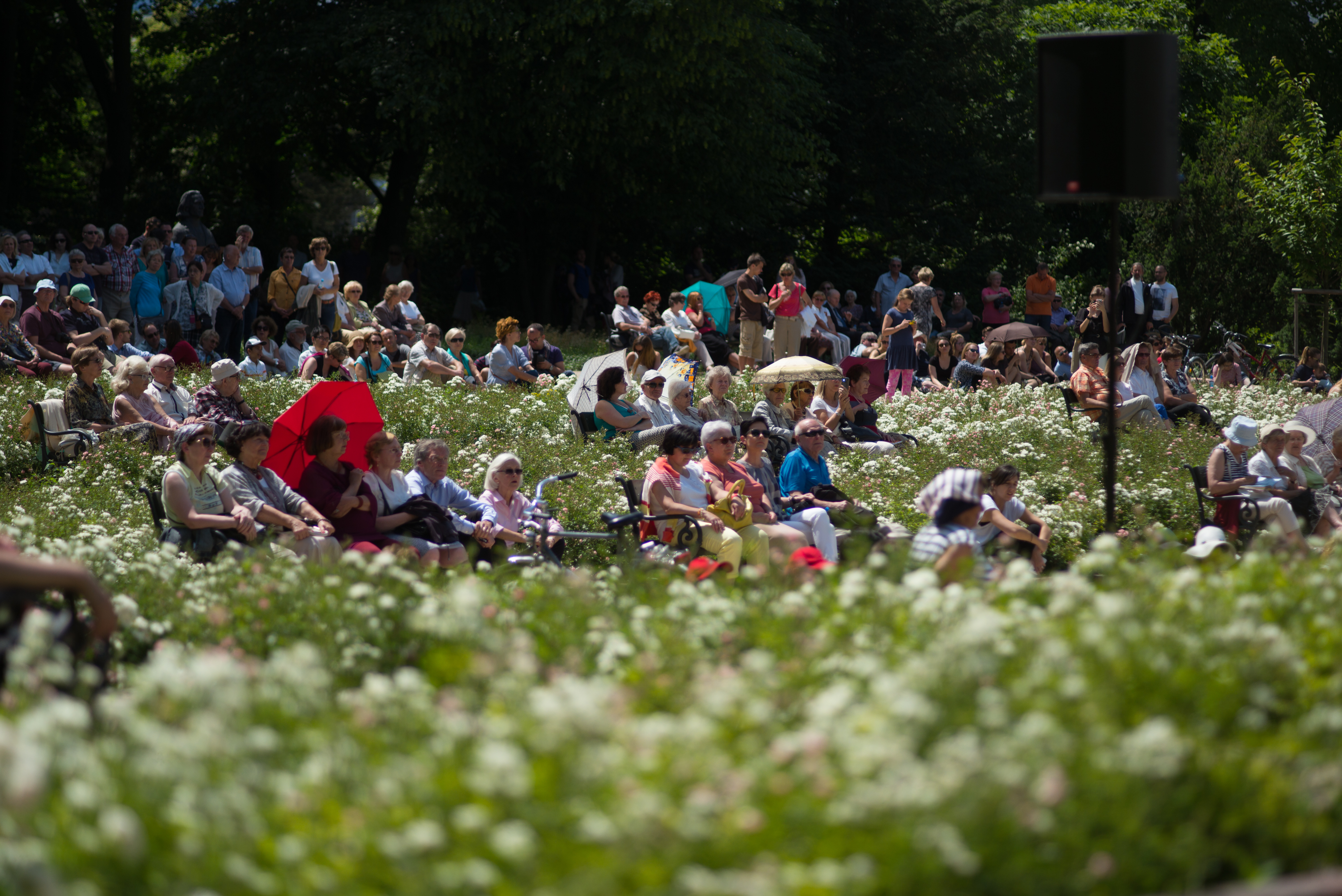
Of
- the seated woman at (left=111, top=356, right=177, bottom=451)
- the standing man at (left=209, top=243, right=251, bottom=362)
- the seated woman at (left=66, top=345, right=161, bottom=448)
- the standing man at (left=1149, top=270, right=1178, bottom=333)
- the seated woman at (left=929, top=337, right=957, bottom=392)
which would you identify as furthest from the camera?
the standing man at (left=1149, top=270, right=1178, bottom=333)

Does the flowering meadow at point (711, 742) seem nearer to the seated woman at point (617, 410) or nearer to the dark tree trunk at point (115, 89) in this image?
the seated woman at point (617, 410)

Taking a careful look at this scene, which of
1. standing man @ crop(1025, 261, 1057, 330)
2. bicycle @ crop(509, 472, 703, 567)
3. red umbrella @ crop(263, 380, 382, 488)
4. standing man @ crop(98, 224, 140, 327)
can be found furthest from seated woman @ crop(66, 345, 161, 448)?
standing man @ crop(1025, 261, 1057, 330)

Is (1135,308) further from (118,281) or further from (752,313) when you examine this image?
(118,281)

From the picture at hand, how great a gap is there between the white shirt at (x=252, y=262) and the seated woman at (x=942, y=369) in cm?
836

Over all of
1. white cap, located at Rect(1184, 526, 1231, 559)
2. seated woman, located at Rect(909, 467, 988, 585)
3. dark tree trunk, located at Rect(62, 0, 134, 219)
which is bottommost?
white cap, located at Rect(1184, 526, 1231, 559)

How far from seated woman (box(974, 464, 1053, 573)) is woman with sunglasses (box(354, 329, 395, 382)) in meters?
7.80

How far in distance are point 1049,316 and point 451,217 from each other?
12301mm

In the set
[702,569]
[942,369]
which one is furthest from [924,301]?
[702,569]

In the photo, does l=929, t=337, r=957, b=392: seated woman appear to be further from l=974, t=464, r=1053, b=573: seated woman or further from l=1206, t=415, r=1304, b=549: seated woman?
l=974, t=464, r=1053, b=573: seated woman

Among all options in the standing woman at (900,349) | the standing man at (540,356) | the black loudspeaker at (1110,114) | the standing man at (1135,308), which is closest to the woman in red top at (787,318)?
the standing woman at (900,349)

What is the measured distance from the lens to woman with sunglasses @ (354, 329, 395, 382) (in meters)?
14.5

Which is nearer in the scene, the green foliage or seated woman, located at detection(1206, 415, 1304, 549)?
seated woman, located at detection(1206, 415, 1304, 549)

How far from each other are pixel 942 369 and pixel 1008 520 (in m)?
9.81

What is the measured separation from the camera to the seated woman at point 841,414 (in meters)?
12.0
